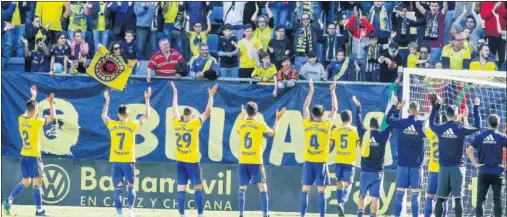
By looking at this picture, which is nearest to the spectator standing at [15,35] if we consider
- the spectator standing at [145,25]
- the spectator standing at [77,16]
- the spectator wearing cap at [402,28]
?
the spectator standing at [77,16]

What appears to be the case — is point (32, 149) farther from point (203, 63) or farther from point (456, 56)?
point (456, 56)

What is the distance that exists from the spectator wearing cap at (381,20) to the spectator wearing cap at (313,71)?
153 centimetres

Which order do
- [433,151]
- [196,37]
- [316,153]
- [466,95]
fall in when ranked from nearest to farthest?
[316,153] → [433,151] → [466,95] → [196,37]

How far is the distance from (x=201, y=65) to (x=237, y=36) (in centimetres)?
117

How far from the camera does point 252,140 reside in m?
19.5

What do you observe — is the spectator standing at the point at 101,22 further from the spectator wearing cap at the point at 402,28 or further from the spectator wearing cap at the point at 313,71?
the spectator wearing cap at the point at 402,28

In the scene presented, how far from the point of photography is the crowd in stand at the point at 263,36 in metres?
22.5

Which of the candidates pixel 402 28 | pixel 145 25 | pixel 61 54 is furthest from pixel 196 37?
pixel 402 28

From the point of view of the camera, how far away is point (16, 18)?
23312 mm

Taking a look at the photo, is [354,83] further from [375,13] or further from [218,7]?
[218,7]

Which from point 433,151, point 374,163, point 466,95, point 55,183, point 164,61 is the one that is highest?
point 164,61

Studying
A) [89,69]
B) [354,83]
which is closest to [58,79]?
[89,69]

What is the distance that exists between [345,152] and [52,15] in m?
6.87

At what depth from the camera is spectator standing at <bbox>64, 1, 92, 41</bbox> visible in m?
23.1
